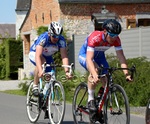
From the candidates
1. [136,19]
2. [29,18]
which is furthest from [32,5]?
[136,19]

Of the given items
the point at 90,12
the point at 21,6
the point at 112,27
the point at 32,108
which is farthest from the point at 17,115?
the point at 21,6

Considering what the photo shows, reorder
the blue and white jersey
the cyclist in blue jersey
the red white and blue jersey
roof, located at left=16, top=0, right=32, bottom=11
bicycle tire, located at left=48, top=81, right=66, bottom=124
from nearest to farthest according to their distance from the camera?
the red white and blue jersey → bicycle tire, located at left=48, top=81, right=66, bottom=124 → the cyclist in blue jersey → the blue and white jersey → roof, located at left=16, top=0, right=32, bottom=11

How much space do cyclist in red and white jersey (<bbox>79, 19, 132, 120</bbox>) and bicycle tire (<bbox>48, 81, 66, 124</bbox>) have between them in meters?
0.78

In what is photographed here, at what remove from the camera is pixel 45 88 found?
1044 cm

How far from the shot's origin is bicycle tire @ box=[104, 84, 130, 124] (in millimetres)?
8516

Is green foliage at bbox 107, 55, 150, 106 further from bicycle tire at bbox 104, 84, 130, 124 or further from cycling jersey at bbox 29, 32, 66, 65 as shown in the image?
Answer: bicycle tire at bbox 104, 84, 130, 124

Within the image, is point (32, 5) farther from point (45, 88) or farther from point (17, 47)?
point (45, 88)

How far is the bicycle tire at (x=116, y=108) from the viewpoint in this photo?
852cm

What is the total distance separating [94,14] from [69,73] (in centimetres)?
1841

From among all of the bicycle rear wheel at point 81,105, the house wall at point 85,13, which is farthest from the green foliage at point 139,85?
the house wall at point 85,13

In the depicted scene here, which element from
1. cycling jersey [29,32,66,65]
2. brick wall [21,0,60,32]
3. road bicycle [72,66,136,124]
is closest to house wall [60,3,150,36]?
brick wall [21,0,60,32]

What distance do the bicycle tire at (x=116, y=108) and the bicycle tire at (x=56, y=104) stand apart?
1249 mm

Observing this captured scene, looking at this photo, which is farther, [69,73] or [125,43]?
[125,43]

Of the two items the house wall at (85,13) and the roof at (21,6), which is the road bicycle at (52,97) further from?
the roof at (21,6)
